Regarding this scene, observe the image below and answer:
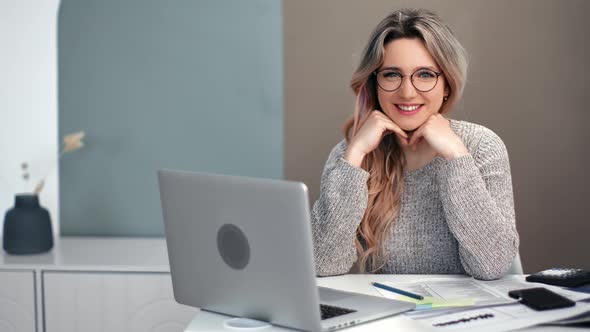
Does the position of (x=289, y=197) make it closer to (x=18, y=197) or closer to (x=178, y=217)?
(x=178, y=217)

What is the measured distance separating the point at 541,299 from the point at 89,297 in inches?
61.5

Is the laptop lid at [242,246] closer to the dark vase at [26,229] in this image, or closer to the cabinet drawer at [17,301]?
the cabinet drawer at [17,301]

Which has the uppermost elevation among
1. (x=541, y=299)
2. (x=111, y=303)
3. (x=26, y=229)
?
(x=541, y=299)

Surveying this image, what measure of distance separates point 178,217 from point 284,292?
0.93 ft

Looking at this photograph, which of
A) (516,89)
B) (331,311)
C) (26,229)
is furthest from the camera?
(516,89)

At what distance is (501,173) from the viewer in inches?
70.0

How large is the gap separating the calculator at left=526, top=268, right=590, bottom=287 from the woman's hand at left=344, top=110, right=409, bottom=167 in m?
0.53

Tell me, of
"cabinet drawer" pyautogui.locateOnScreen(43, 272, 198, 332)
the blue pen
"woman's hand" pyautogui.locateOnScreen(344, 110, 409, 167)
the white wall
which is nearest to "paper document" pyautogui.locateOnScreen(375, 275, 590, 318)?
the blue pen

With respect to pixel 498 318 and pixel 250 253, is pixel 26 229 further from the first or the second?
pixel 498 318

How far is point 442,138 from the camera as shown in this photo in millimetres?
1770

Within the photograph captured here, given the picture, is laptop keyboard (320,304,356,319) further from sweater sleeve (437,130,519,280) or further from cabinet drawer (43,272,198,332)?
cabinet drawer (43,272,198,332)

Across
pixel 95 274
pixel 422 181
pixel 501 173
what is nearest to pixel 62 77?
pixel 95 274

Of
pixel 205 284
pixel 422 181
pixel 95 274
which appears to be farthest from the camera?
pixel 95 274

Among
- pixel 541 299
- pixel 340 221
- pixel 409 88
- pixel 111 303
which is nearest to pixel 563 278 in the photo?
pixel 541 299
